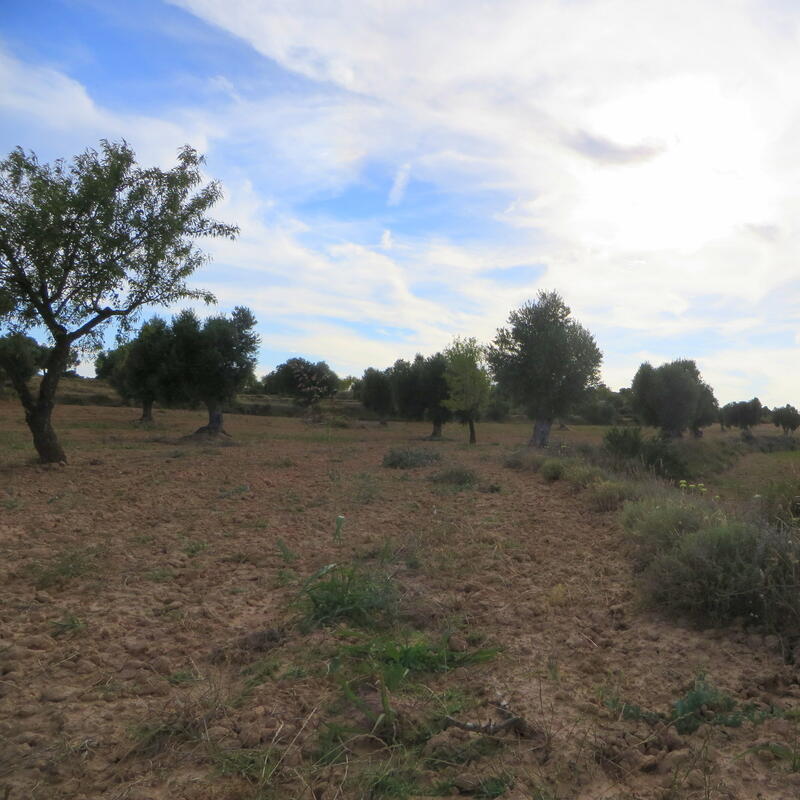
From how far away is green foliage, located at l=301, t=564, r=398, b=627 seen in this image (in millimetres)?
4754

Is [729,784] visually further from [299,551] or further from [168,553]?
[168,553]

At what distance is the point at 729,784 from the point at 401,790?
1234 millimetres

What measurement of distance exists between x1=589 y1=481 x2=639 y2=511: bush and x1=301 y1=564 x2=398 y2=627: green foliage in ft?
18.8

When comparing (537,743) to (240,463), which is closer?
(537,743)

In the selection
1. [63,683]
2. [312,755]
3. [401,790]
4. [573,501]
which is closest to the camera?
[401,790]

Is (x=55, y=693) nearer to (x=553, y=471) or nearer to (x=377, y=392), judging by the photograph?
(x=553, y=471)

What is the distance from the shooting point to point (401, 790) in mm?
2686

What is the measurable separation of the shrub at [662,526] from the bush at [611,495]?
90.2 inches

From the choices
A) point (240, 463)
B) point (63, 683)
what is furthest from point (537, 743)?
point (240, 463)

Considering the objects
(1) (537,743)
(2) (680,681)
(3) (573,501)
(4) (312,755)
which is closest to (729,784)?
(1) (537,743)

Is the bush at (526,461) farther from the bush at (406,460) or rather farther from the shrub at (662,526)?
the shrub at (662,526)

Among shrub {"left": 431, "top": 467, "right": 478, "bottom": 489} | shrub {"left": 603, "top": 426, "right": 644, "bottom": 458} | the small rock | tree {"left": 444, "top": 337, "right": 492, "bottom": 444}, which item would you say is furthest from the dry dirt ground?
tree {"left": 444, "top": 337, "right": 492, "bottom": 444}

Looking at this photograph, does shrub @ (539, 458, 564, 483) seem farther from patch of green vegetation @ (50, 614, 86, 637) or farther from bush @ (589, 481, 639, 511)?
patch of green vegetation @ (50, 614, 86, 637)

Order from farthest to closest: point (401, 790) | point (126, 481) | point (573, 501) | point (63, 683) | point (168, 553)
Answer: point (126, 481)
point (573, 501)
point (168, 553)
point (63, 683)
point (401, 790)
